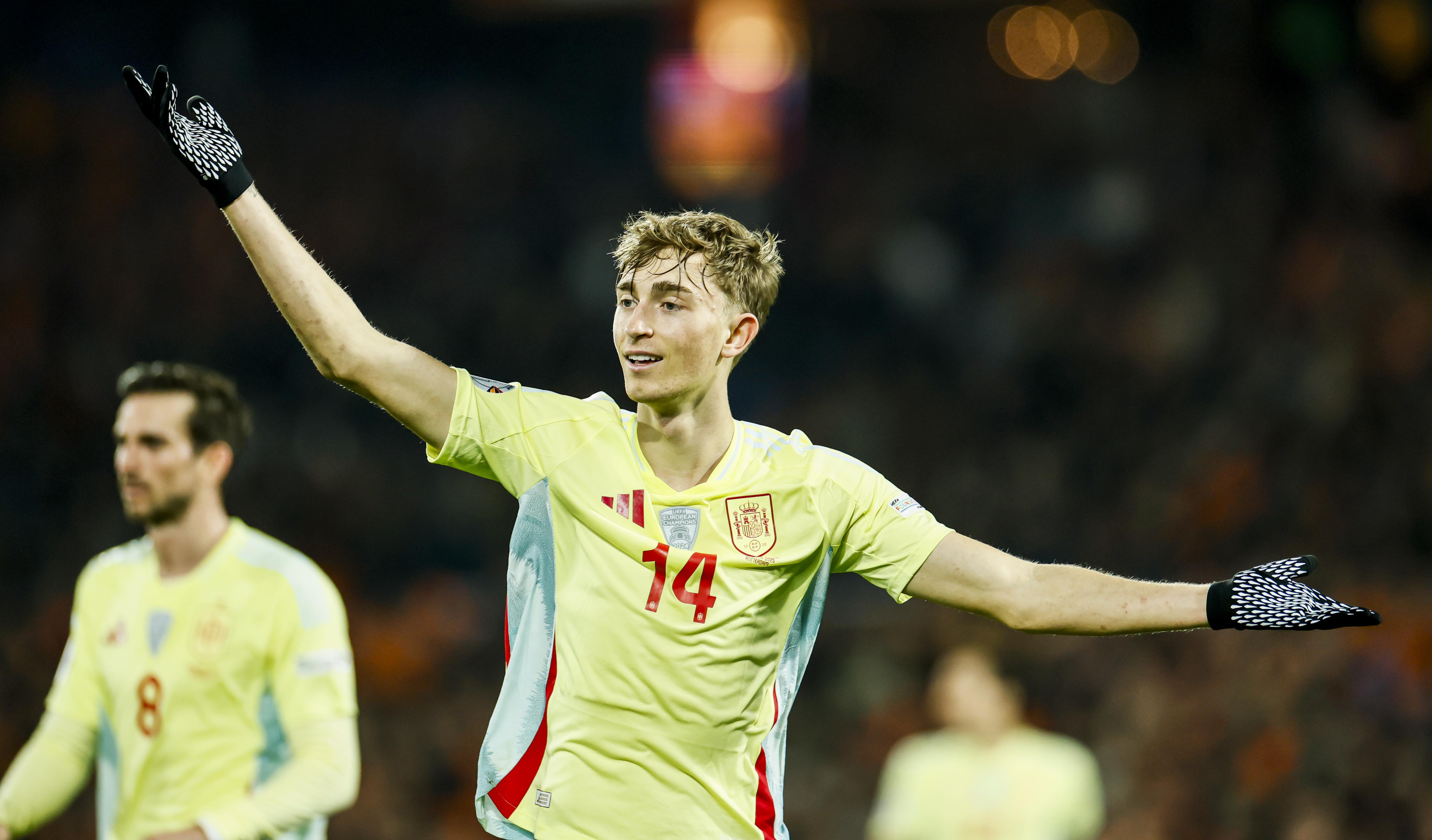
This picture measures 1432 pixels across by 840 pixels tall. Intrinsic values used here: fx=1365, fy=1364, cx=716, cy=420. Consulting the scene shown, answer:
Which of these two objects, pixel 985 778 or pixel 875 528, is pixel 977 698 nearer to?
pixel 985 778

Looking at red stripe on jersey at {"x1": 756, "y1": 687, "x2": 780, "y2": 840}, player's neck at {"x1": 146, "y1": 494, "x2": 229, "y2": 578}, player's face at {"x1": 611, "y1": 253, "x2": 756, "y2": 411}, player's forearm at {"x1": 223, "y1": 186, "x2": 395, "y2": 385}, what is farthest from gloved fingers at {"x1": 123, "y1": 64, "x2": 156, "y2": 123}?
player's neck at {"x1": 146, "y1": 494, "x2": 229, "y2": 578}

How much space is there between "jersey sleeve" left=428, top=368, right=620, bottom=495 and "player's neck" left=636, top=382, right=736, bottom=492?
0.09m

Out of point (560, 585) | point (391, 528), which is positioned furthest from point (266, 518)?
point (560, 585)

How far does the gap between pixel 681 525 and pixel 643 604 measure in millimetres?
214

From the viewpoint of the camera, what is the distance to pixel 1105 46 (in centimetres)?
1423

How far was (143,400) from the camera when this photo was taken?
15.8 ft

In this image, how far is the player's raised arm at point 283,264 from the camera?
2.68 meters

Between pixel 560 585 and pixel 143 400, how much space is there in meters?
2.37

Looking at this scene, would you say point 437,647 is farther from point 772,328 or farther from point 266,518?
point 772,328

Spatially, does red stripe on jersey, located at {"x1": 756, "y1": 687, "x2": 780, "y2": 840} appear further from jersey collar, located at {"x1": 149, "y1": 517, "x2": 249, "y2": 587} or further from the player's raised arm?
jersey collar, located at {"x1": 149, "y1": 517, "x2": 249, "y2": 587}

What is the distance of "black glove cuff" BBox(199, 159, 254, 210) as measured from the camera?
8.77 feet

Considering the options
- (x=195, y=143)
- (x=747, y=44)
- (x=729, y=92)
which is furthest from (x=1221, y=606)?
(x=729, y=92)

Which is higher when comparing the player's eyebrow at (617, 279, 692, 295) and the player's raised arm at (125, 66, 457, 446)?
the player's eyebrow at (617, 279, 692, 295)

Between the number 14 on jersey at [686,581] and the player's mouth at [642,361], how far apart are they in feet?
1.35
